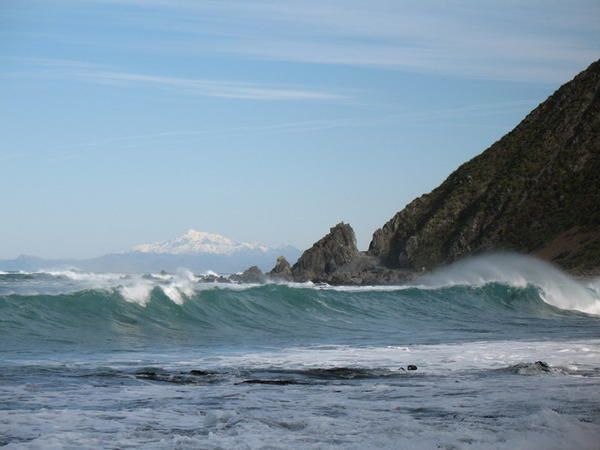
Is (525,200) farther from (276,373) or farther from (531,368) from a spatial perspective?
(276,373)

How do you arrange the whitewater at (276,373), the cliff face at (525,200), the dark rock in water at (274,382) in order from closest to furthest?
the whitewater at (276,373), the dark rock in water at (274,382), the cliff face at (525,200)

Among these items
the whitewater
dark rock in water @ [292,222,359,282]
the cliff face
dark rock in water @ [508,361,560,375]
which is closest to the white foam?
the cliff face

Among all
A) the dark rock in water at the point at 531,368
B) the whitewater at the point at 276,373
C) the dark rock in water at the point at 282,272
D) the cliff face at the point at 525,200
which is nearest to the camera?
the whitewater at the point at 276,373

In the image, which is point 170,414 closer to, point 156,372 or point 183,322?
point 156,372

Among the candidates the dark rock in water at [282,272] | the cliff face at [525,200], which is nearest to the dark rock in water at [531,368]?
the cliff face at [525,200]

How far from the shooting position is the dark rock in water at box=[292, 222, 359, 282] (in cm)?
9769

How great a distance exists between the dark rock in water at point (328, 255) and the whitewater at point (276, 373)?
5904cm

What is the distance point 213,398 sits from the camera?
1486 cm

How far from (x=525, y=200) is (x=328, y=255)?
2144cm

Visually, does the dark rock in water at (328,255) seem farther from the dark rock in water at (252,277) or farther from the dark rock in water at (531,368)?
the dark rock in water at (531,368)

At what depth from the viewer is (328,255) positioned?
99500 millimetres

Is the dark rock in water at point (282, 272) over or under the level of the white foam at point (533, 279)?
over

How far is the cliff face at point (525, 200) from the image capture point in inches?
3679

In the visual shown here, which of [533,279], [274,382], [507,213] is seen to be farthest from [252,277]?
[274,382]
